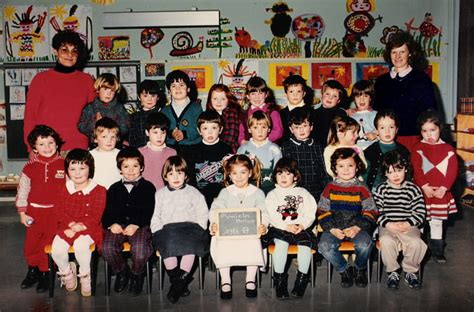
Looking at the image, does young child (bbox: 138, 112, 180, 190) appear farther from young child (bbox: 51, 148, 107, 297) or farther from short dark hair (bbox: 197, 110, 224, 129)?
young child (bbox: 51, 148, 107, 297)

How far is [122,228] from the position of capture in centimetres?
356

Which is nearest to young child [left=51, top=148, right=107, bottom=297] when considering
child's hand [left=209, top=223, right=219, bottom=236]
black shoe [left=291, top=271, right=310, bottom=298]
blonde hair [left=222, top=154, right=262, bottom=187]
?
child's hand [left=209, top=223, right=219, bottom=236]

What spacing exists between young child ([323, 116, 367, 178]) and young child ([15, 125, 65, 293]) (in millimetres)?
2098

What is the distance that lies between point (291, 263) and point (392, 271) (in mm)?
1012

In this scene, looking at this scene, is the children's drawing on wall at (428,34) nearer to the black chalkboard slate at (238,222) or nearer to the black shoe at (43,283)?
the black chalkboard slate at (238,222)

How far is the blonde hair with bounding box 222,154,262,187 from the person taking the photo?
11.8 feet

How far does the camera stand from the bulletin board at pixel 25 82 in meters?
7.32

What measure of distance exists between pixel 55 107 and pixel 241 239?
6.50ft

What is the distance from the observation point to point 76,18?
24.0 ft

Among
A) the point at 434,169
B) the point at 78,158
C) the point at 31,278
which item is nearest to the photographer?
the point at 78,158

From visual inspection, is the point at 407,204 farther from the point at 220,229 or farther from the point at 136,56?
the point at 136,56

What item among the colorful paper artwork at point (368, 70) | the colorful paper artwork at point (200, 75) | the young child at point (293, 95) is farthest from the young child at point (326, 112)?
the colorful paper artwork at point (200, 75)

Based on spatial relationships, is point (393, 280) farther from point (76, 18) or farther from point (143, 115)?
point (76, 18)

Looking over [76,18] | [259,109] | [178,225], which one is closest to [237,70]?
[76,18]
